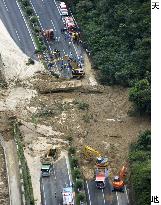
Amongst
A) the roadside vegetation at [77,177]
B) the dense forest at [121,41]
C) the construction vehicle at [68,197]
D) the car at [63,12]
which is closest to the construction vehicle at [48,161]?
the roadside vegetation at [77,177]

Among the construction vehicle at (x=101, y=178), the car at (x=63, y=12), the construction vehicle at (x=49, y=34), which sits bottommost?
the construction vehicle at (x=101, y=178)

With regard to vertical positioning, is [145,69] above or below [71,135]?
above

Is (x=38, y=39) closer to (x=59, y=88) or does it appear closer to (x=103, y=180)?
(x=59, y=88)

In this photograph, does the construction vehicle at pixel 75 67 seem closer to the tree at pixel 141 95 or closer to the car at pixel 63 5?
the tree at pixel 141 95

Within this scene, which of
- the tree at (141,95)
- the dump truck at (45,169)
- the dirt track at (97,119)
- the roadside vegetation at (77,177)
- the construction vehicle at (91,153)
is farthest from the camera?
the tree at (141,95)

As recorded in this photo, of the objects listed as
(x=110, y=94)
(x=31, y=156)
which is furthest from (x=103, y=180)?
(x=110, y=94)

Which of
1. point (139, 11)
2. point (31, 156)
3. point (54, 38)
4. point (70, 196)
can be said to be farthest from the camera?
point (54, 38)

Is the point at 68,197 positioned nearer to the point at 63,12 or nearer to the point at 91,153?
the point at 91,153

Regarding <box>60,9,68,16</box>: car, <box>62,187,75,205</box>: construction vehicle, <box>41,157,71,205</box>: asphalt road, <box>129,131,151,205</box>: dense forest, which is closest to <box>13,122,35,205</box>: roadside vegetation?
<box>41,157,71,205</box>: asphalt road
